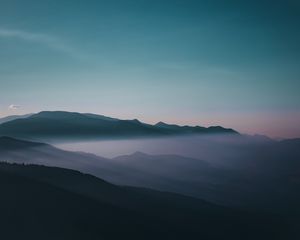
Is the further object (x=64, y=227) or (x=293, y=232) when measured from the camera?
(x=293, y=232)

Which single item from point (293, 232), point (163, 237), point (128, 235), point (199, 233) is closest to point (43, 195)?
point (128, 235)

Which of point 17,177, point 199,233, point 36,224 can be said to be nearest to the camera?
point 36,224

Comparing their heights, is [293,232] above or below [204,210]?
below

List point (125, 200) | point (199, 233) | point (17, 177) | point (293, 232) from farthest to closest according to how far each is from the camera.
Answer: point (293, 232) < point (125, 200) < point (199, 233) < point (17, 177)

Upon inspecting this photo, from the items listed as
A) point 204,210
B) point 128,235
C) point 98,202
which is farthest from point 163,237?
point 204,210

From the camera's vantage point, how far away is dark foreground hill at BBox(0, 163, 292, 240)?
6781 centimetres

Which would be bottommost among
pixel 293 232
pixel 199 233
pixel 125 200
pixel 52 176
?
pixel 293 232

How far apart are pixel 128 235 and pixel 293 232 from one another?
4717 inches

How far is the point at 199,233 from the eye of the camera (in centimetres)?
10631

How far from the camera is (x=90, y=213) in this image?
271 feet

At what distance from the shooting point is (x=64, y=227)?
6956 cm

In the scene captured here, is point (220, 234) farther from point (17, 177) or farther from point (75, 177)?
point (17, 177)

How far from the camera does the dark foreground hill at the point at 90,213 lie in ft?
222

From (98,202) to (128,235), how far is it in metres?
17.2
